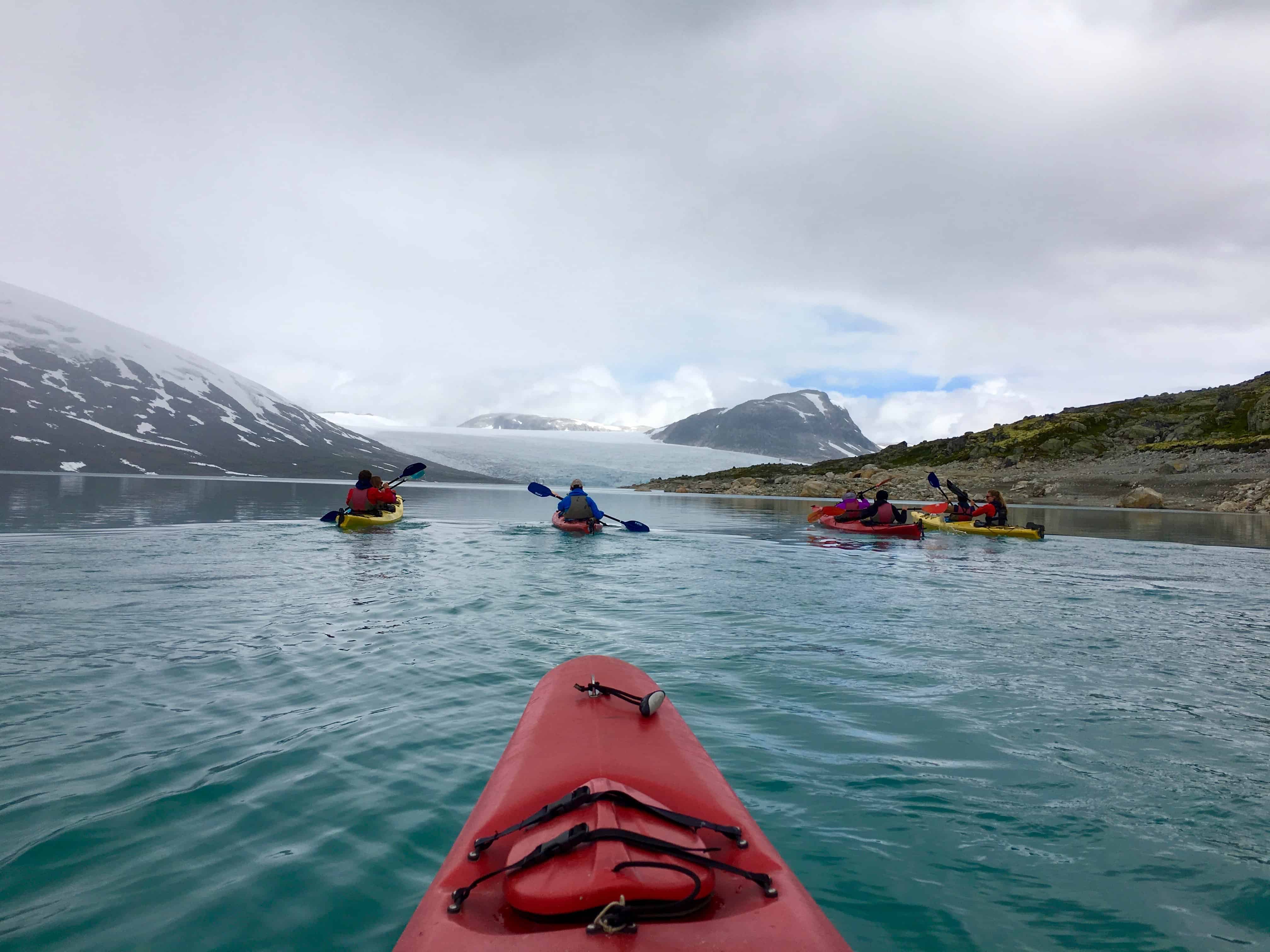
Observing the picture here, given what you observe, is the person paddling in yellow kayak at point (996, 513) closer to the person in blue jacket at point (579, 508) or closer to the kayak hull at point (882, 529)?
the kayak hull at point (882, 529)

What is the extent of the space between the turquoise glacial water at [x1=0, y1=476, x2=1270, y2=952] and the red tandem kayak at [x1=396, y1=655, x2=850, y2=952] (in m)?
0.81

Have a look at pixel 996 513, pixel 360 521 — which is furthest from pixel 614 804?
pixel 996 513

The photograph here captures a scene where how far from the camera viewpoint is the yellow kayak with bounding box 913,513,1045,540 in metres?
21.9

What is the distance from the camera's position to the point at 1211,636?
29.5ft

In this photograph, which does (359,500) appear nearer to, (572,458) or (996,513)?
(996,513)

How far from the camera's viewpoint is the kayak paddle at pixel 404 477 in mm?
23609

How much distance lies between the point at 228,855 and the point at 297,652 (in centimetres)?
432

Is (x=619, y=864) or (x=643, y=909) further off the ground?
(x=619, y=864)

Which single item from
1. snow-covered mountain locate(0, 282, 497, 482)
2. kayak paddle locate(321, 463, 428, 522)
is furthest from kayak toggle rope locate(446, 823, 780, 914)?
snow-covered mountain locate(0, 282, 497, 482)

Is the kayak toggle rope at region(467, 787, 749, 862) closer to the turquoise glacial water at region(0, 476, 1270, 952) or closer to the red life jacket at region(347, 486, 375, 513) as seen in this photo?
the turquoise glacial water at region(0, 476, 1270, 952)

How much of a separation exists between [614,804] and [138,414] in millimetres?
167680

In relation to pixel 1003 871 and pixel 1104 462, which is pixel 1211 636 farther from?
pixel 1104 462

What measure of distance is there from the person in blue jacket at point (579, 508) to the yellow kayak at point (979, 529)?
36.1 ft

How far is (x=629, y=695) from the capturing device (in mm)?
4207
